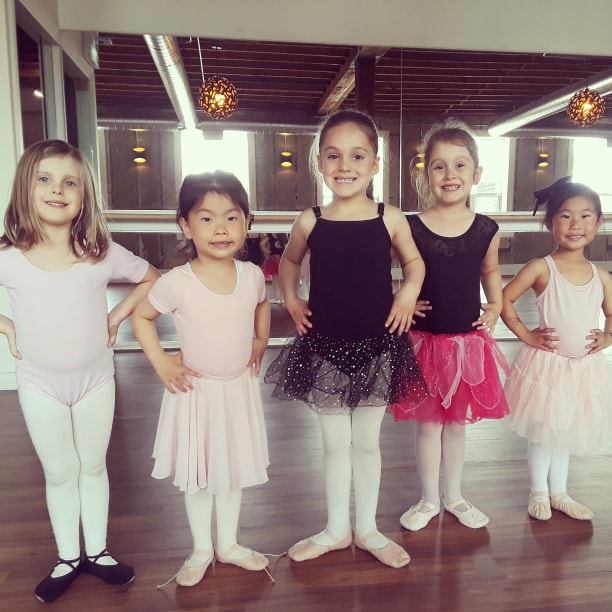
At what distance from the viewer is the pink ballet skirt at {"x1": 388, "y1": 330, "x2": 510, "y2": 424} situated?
161cm

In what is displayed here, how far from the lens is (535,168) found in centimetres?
929

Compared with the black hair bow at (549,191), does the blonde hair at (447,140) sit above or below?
above

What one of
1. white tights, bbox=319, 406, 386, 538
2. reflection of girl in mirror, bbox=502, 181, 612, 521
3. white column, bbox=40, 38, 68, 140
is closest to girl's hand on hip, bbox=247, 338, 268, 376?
white tights, bbox=319, 406, 386, 538

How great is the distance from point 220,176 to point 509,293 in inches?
40.7

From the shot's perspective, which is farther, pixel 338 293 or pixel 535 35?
pixel 535 35

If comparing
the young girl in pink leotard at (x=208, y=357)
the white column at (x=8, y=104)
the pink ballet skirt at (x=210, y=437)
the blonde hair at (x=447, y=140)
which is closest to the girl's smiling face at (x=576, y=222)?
the blonde hair at (x=447, y=140)

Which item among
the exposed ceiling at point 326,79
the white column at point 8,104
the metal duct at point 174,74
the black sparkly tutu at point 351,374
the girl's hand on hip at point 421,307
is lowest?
the black sparkly tutu at point 351,374

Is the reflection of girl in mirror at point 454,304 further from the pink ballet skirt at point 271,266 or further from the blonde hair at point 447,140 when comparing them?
the pink ballet skirt at point 271,266

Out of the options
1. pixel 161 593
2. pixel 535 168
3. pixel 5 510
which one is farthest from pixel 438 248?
pixel 535 168

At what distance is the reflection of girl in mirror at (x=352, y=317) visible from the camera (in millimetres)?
1428

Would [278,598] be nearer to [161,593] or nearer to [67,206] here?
[161,593]

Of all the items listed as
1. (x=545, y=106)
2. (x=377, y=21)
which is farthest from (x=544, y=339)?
(x=545, y=106)

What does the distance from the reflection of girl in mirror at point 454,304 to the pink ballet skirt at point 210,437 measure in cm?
50

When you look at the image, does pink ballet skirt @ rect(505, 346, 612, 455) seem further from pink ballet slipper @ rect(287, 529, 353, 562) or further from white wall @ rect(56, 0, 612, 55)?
white wall @ rect(56, 0, 612, 55)
